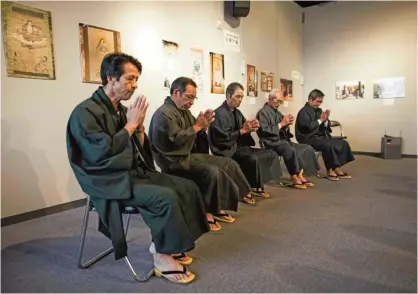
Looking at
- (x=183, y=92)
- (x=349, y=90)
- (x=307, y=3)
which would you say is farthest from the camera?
(x=307, y=3)

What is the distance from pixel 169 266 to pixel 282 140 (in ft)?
8.70

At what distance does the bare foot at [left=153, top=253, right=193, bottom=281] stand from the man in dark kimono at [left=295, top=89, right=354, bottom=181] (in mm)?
3318

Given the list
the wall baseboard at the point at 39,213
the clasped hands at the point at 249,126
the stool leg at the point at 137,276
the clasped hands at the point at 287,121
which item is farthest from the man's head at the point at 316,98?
the stool leg at the point at 137,276

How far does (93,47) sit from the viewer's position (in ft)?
11.0

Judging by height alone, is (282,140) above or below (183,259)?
above

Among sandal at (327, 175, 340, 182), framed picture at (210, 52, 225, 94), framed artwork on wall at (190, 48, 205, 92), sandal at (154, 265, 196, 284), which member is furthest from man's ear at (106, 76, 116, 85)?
sandal at (327, 175, 340, 182)

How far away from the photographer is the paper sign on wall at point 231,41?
5203 mm

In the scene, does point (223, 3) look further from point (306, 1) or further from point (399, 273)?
point (399, 273)

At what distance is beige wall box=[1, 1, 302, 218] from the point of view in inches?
108

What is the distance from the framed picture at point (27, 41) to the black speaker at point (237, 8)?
301cm

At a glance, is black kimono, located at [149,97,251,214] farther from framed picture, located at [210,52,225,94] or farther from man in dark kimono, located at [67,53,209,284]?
framed picture, located at [210,52,225,94]

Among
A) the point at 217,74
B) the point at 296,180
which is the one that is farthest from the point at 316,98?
the point at 217,74

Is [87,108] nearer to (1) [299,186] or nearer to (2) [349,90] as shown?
(1) [299,186]

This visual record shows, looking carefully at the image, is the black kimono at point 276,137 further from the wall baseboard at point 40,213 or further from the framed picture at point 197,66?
the wall baseboard at point 40,213
